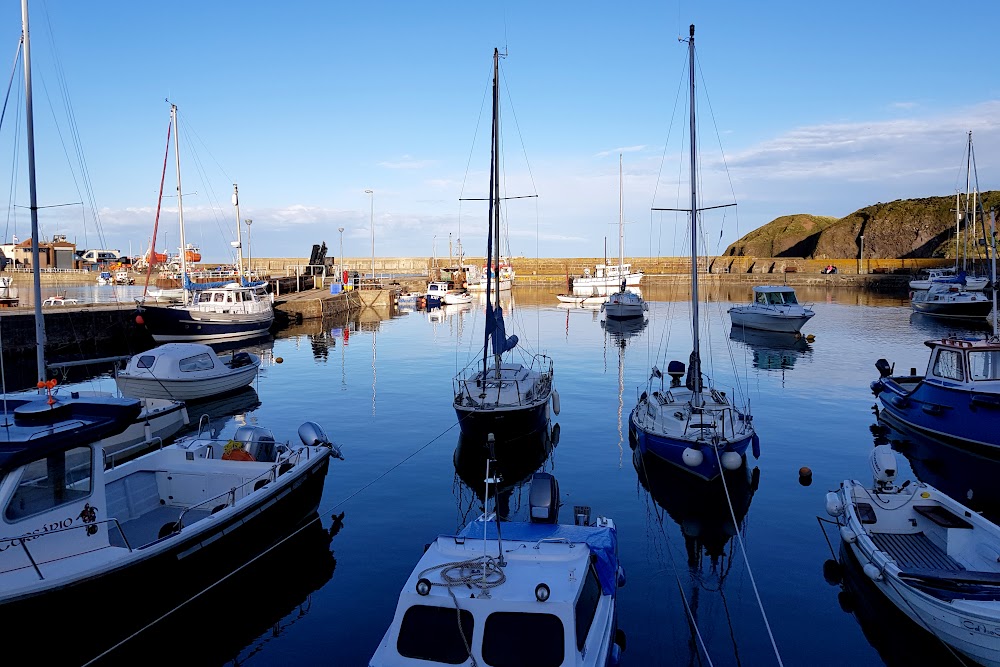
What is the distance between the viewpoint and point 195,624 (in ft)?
37.6

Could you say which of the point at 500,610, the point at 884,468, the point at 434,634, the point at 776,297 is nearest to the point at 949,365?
the point at 884,468

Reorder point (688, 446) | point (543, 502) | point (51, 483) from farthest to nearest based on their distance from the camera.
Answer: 1. point (688, 446)
2. point (543, 502)
3. point (51, 483)

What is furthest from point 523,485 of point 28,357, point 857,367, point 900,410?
point 28,357

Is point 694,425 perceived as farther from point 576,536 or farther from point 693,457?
point 576,536

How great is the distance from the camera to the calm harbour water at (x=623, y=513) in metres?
10.9

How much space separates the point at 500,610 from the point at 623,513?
9113mm

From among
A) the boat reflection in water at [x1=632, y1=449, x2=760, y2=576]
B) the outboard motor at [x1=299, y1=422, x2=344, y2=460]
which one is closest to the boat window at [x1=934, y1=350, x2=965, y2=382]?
the boat reflection in water at [x1=632, y1=449, x2=760, y2=576]

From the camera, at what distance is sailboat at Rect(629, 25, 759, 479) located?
1650 cm

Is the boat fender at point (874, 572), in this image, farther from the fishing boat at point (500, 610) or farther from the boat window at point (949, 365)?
the boat window at point (949, 365)

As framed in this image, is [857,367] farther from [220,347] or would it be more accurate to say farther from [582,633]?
[220,347]

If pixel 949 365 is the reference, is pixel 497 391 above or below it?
below

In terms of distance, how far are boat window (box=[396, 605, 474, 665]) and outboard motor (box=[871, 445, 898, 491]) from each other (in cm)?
962

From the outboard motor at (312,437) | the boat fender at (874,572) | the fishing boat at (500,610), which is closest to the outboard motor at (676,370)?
the boat fender at (874,572)

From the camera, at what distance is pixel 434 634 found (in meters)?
7.69
